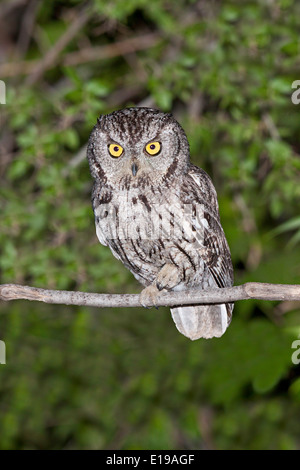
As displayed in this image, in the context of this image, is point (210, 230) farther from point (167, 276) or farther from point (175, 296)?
point (175, 296)

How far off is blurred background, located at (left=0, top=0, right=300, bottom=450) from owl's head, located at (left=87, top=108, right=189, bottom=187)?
1.17 m

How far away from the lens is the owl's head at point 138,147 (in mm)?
2361

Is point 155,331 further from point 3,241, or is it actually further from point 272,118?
point 272,118

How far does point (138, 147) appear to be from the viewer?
238cm

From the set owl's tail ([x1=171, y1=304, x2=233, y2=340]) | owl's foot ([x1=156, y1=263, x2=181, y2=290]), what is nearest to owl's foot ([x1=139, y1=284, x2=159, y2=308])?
owl's foot ([x1=156, y1=263, x2=181, y2=290])

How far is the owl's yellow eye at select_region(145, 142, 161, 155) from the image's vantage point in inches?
94.3

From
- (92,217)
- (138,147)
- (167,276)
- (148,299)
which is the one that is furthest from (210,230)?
(92,217)

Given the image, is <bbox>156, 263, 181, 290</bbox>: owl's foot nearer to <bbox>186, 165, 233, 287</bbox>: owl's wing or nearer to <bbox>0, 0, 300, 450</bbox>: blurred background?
<bbox>186, 165, 233, 287</bbox>: owl's wing

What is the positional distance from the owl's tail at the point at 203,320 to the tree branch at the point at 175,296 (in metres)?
0.64

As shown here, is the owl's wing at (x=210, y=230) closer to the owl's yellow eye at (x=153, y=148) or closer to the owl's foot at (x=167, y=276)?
the owl's foot at (x=167, y=276)

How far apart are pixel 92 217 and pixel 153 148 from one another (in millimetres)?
1857

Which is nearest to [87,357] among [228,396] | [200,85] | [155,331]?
[155,331]

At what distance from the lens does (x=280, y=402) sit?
4.71 m
